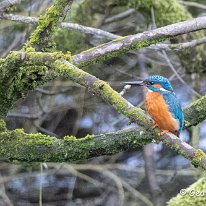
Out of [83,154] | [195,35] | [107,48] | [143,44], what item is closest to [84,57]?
[107,48]

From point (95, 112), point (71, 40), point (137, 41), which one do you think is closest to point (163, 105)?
point (137, 41)

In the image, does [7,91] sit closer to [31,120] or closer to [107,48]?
[107,48]

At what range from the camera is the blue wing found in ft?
12.8

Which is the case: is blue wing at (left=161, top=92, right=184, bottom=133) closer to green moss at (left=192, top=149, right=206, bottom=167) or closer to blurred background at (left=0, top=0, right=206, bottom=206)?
green moss at (left=192, top=149, right=206, bottom=167)

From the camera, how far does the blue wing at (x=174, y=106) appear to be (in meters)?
3.91

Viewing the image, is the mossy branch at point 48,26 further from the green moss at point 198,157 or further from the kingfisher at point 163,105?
the green moss at point 198,157

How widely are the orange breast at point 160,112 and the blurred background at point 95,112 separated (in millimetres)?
2234

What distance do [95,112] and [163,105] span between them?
2.91 m

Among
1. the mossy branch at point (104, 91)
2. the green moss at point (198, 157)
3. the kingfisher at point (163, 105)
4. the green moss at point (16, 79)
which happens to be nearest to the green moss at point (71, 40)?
the kingfisher at point (163, 105)

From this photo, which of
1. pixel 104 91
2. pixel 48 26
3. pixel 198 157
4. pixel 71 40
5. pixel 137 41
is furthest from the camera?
pixel 71 40

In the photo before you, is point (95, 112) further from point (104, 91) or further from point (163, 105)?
point (104, 91)

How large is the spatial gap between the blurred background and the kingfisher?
7.10 feet

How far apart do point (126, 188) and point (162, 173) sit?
1.64 ft

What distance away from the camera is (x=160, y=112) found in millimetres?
3902
